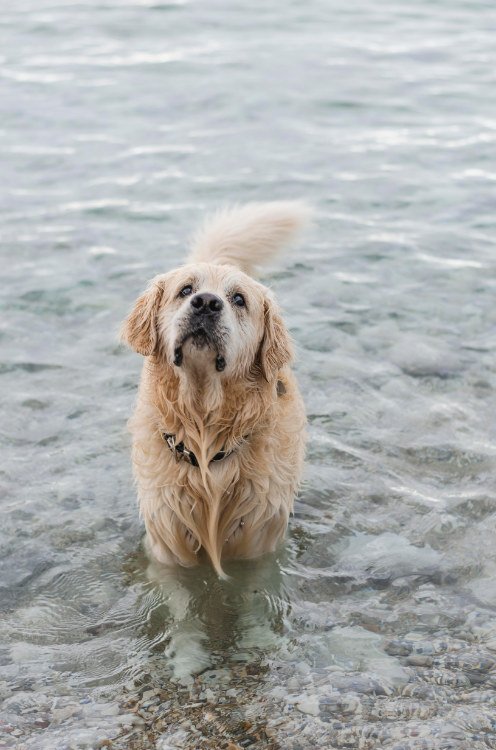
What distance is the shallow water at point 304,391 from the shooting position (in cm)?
448

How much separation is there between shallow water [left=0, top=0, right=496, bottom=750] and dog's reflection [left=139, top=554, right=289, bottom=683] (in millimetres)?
16

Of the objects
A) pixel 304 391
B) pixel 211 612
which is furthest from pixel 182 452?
pixel 304 391

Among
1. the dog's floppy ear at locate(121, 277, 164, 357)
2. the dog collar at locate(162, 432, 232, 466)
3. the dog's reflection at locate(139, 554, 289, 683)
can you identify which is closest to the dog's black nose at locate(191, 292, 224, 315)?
the dog's floppy ear at locate(121, 277, 164, 357)

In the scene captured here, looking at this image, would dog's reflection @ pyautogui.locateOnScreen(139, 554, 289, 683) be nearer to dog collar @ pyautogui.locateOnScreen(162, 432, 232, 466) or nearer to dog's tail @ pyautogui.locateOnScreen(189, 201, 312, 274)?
dog collar @ pyautogui.locateOnScreen(162, 432, 232, 466)

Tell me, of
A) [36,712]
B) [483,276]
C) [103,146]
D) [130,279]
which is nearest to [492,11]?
[103,146]

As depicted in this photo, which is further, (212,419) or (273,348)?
(273,348)

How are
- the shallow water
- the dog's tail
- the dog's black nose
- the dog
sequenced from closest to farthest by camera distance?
the shallow water < the dog's black nose < the dog < the dog's tail

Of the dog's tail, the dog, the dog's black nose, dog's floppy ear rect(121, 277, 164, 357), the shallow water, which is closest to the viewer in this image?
the shallow water

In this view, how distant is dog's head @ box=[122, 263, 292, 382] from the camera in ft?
15.7

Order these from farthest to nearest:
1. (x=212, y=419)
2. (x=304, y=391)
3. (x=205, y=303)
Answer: (x=304, y=391) < (x=212, y=419) < (x=205, y=303)

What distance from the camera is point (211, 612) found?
5098mm

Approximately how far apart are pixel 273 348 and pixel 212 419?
495 millimetres

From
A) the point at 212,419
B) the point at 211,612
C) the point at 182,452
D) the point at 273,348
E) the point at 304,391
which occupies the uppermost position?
the point at 273,348

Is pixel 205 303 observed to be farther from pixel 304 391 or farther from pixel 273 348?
pixel 304 391
